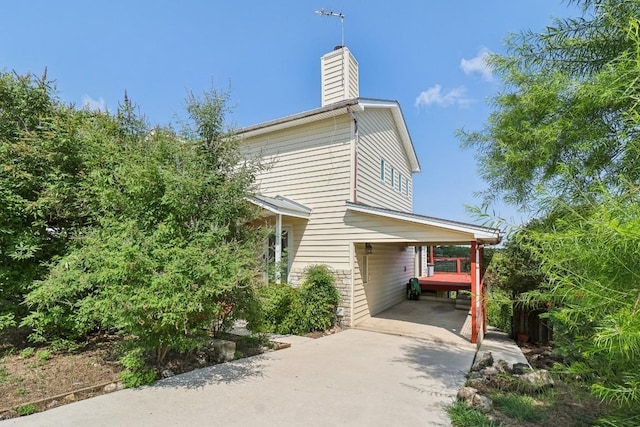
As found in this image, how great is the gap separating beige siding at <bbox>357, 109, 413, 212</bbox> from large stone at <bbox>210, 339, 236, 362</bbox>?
5.37 meters

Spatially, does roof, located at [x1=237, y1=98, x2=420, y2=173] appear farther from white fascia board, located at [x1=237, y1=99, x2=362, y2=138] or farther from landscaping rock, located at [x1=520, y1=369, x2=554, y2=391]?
landscaping rock, located at [x1=520, y1=369, x2=554, y2=391]

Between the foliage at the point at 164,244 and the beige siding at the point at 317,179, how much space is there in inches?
147

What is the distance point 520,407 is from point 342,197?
6337 mm

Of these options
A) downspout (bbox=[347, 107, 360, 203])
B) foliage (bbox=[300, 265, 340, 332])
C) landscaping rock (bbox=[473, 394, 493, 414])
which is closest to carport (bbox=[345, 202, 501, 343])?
downspout (bbox=[347, 107, 360, 203])

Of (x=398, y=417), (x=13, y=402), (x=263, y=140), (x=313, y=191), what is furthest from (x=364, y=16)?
(x=13, y=402)

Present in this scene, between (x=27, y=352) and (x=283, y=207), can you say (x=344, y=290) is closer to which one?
(x=283, y=207)

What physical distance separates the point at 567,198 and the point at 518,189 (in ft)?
3.03

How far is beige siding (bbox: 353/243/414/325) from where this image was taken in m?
9.38

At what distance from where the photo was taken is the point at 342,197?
920cm

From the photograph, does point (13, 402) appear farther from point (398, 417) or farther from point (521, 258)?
point (521, 258)

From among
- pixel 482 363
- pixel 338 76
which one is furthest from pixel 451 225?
pixel 338 76

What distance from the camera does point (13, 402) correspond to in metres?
3.66

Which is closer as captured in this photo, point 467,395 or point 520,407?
point 520,407

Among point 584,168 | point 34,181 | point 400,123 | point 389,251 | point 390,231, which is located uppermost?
point 400,123
